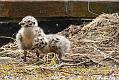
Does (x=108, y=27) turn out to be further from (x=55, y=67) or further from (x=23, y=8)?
(x=55, y=67)

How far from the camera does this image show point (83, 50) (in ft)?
23.8

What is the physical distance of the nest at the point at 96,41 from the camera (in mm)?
6828

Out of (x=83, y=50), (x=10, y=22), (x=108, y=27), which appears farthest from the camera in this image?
(x=10, y=22)

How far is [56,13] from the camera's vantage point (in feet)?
29.1

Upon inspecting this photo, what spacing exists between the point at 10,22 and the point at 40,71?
282 cm

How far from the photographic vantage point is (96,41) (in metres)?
7.71

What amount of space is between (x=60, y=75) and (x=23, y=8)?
3114 millimetres

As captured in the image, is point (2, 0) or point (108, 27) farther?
point (2, 0)

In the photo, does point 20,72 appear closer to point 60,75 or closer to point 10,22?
point 60,75

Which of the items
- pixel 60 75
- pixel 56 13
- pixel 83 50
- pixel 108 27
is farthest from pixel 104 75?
pixel 56 13

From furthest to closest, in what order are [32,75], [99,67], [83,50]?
1. [83,50]
2. [99,67]
3. [32,75]

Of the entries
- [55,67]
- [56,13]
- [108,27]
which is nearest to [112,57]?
[55,67]

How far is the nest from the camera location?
683 cm

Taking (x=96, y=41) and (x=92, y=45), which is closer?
(x=92, y=45)
